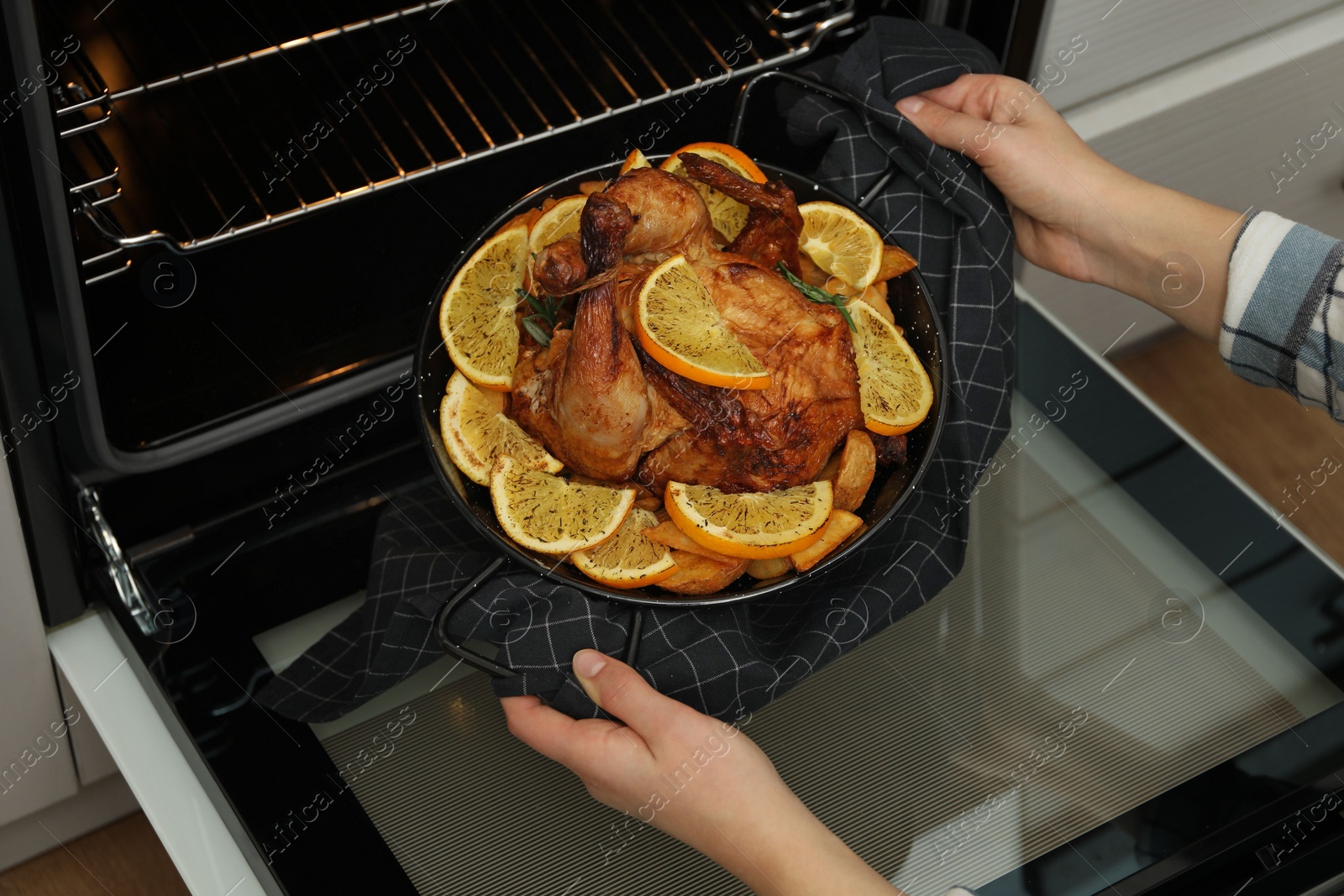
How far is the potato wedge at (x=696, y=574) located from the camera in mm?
→ 816

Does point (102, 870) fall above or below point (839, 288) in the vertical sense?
below

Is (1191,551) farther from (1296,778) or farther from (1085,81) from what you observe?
(1085,81)

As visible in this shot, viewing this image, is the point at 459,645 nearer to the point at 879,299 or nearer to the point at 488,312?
the point at 488,312

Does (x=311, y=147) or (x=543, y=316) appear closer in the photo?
(x=543, y=316)

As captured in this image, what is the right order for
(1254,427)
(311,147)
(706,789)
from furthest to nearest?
(1254,427) → (311,147) → (706,789)

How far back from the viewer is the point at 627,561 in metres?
0.81

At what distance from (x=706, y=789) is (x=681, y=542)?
0.16 m

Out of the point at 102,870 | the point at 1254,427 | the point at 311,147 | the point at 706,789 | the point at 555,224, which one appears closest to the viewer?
the point at 706,789

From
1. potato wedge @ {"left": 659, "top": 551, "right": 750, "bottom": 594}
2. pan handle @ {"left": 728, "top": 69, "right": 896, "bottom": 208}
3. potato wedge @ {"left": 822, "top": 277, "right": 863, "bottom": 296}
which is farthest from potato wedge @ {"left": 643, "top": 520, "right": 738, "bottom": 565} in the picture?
pan handle @ {"left": 728, "top": 69, "right": 896, "bottom": 208}

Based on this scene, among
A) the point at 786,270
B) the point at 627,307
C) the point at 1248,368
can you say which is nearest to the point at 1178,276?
the point at 1248,368

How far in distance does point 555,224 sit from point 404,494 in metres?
0.30

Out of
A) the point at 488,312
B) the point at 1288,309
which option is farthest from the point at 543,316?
the point at 1288,309

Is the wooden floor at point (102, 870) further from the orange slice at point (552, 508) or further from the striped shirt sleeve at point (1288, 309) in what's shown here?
the striped shirt sleeve at point (1288, 309)

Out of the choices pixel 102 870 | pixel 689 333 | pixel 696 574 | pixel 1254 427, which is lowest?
pixel 1254 427
